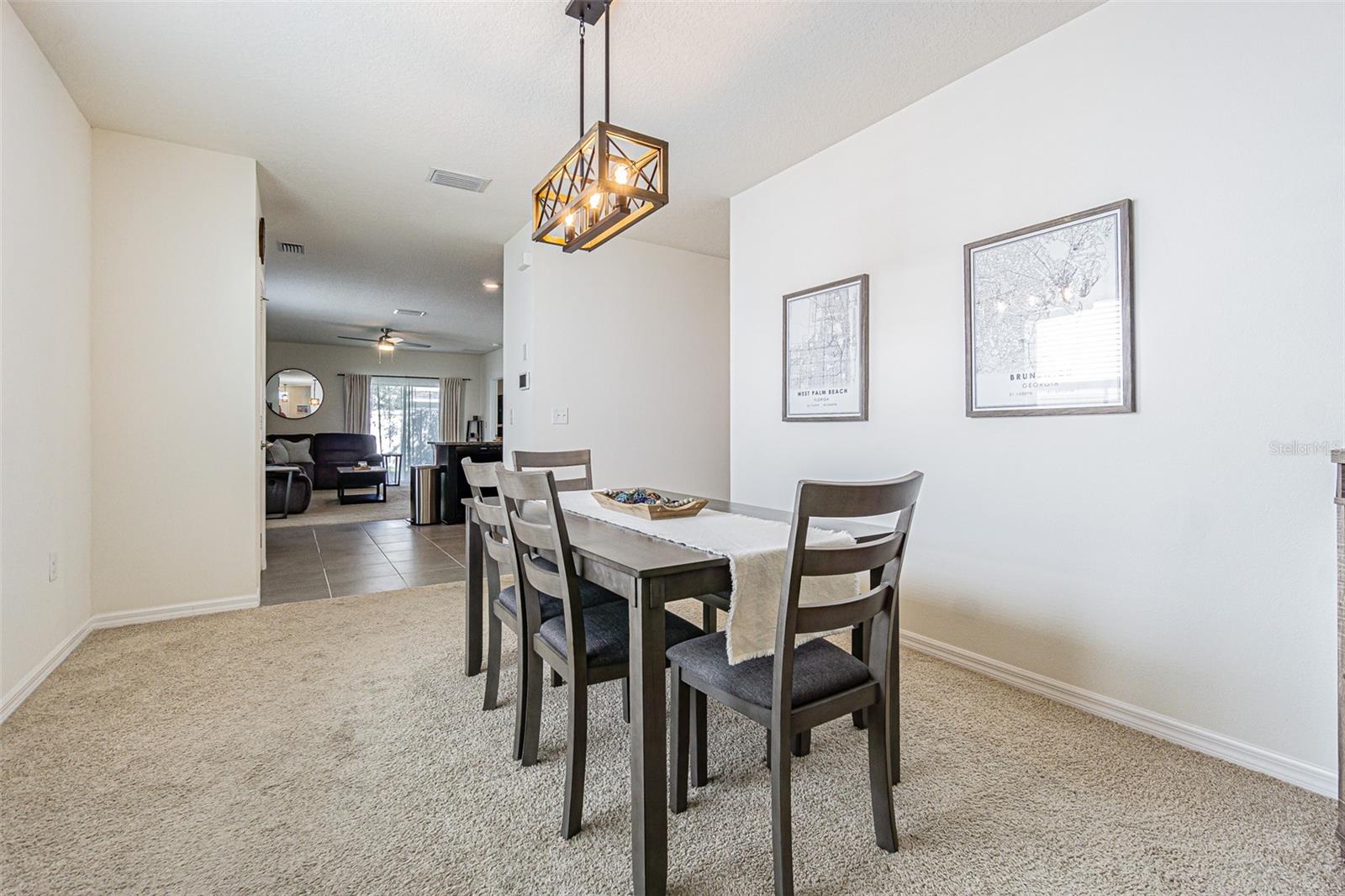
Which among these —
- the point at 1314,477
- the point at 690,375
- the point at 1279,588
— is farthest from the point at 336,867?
the point at 690,375

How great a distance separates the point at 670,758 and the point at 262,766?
1231mm

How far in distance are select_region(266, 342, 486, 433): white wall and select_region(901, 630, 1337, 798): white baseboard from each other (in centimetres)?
1076

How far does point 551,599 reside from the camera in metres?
1.93

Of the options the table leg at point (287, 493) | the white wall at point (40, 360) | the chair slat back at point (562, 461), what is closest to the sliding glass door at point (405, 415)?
the table leg at point (287, 493)

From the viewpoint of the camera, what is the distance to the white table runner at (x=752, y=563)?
133 cm

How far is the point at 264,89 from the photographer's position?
2.59m

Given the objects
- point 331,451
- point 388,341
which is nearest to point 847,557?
point 388,341

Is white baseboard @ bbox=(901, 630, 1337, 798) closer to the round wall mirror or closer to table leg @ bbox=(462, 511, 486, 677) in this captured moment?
table leg @ bbox=(462, 511, 486, 677)

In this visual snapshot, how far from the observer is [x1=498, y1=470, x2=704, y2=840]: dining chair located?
1.41 m

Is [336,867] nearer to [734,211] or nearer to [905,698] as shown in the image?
[905,698]

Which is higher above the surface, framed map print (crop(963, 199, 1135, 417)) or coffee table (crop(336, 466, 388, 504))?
framed map print (crop(963, 199, 1135, 417))

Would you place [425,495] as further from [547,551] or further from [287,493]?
[547,551]

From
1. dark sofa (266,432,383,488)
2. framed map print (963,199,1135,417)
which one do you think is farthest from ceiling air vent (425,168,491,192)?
dark sofa (266,432,383,488)

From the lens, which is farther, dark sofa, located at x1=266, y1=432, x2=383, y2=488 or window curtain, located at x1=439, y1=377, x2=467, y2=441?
window curtain, located at x1=439, y1=377, x2=467, y2=441
